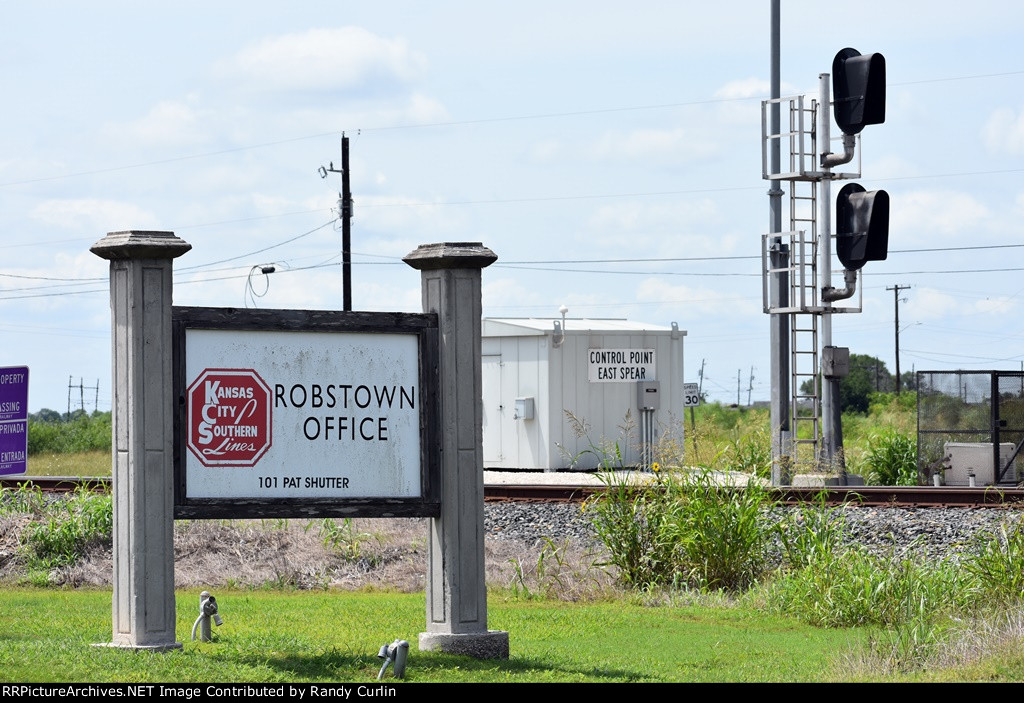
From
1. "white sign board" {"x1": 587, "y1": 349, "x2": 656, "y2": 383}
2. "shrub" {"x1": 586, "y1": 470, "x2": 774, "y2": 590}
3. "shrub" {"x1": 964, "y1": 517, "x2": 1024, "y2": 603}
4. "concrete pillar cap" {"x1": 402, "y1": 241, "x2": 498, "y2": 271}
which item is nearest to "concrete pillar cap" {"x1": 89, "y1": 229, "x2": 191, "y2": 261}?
"concrete pillar cap" {"x1": 402, "y1": 241, "x2": 498, "y2": 271}

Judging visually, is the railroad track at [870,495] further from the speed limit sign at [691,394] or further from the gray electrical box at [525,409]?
the speed limit sign at [691,394]

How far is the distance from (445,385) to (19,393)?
4624 mm

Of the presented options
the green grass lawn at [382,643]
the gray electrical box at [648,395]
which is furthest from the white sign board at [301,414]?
the gray electrical box at [648,395]

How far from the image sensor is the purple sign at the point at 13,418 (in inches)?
467

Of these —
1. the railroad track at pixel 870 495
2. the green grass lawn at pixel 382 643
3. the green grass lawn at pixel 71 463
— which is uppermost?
the railroad track at pixel 870 495

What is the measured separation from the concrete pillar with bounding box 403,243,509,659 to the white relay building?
52.9ft

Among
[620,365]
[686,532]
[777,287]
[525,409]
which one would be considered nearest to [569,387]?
[525,409]

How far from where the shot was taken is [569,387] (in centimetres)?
2595

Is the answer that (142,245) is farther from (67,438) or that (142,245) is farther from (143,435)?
(67,438)

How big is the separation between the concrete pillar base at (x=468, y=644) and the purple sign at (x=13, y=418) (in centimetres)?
449

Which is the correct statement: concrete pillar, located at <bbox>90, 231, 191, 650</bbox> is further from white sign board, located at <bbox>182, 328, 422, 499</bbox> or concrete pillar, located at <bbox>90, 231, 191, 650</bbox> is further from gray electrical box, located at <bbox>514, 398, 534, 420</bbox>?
gray electrical box, located at <bbox>514, 398, 534, 420</bbox>

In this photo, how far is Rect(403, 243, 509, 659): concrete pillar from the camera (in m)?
9.20

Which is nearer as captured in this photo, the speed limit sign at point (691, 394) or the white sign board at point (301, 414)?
the white sign board at point (301, 414)

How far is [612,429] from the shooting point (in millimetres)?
26766
